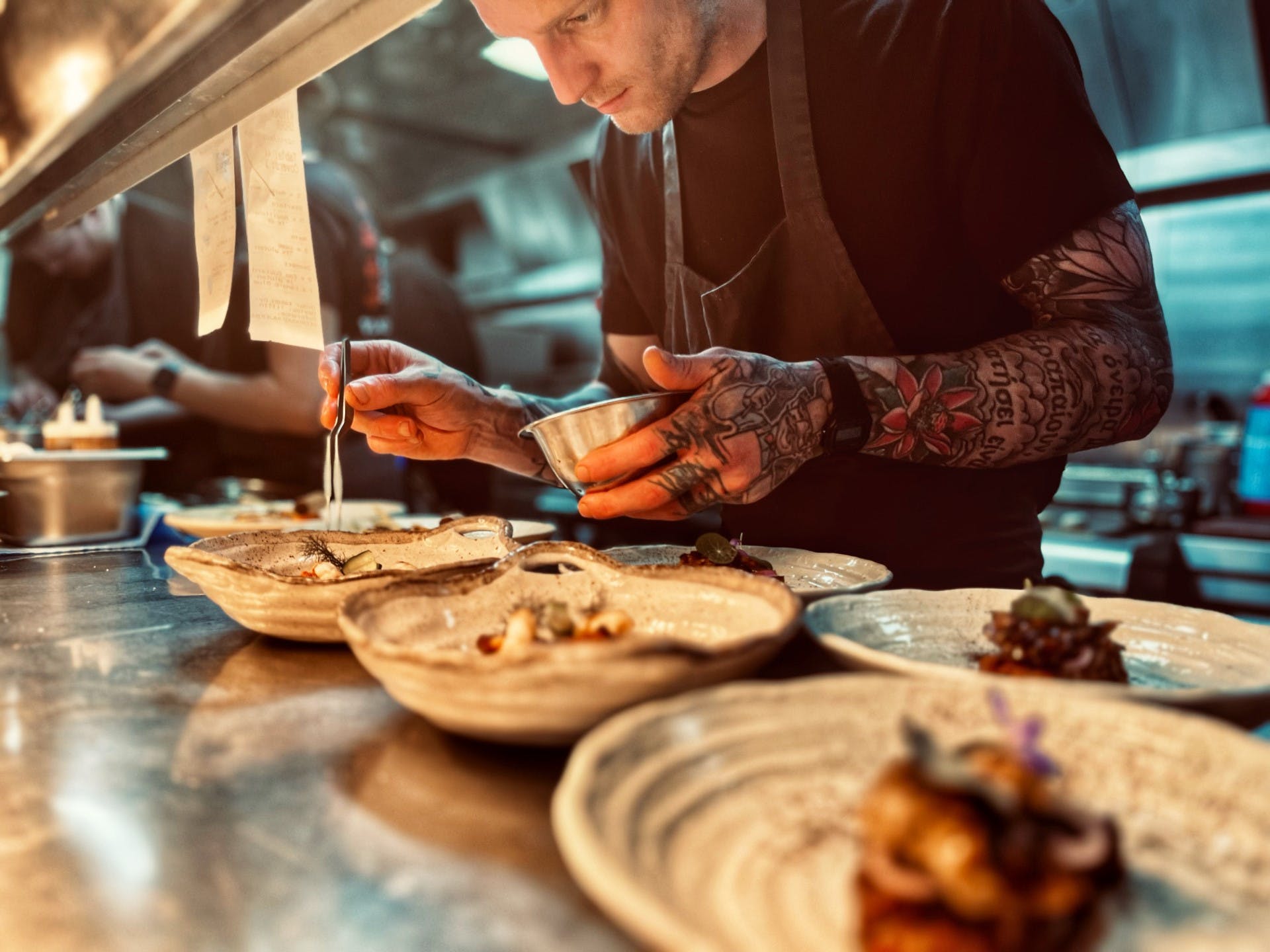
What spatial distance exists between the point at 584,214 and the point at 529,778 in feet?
23.8

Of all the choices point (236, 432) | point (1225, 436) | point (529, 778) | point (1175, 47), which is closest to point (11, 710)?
point (529, 778)

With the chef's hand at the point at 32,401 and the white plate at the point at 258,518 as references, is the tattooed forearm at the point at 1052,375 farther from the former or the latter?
the chef's hand at the point at 32,401

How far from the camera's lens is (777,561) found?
5.05 feet

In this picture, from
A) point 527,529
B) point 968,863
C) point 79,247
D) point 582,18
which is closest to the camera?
point 968,863

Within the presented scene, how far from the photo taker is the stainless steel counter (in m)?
0.54

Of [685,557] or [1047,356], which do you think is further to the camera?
[1047,356]

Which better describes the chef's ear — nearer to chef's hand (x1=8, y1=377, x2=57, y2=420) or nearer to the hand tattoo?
the hand tattoo

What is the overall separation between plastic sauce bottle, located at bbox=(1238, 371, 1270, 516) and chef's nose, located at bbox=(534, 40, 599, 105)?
3158mm

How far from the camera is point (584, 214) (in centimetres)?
751

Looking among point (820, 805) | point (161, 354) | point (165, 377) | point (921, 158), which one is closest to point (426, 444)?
point (921, 158)

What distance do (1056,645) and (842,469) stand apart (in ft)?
3.47

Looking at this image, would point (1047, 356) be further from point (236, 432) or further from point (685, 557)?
point (236, 432)

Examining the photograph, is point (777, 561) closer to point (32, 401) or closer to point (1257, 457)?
point (1257, 457)

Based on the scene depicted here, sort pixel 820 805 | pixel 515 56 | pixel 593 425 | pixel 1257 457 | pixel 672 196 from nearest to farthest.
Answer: pixel 820 805, pixel 593 425, pixel 672 196, pixel 1257 457, pixel 515 56
